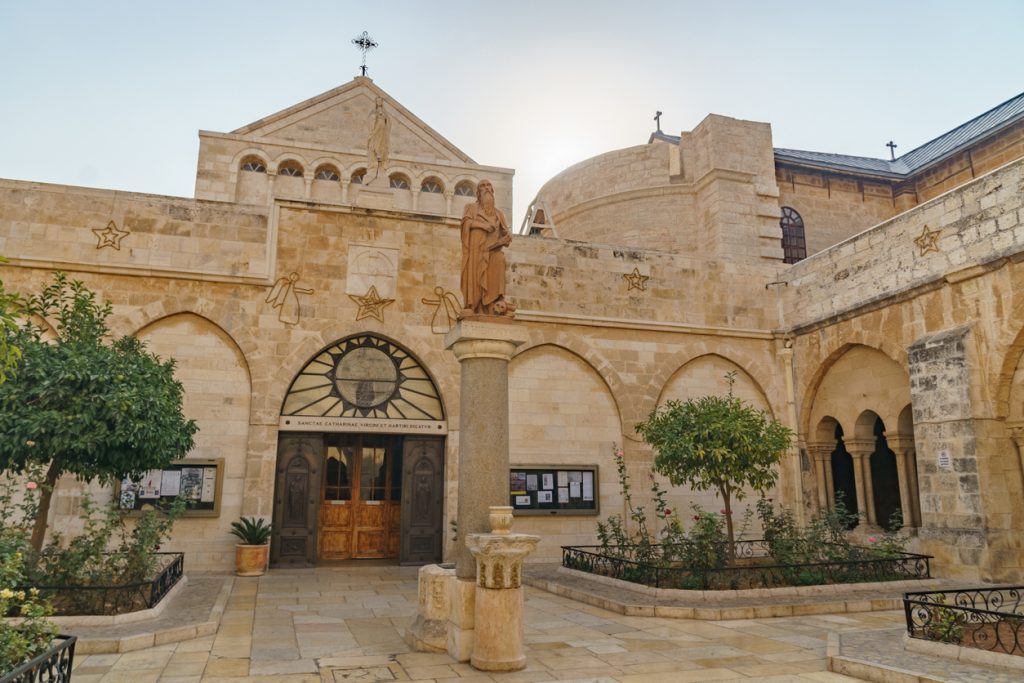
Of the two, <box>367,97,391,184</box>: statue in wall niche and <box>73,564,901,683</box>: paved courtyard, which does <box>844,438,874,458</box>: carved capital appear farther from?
<box>367,97,391,184</box>: statue in wall niche

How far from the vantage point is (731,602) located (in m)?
8.56

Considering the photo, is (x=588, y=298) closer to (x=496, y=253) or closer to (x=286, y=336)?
(x=286, y=336)

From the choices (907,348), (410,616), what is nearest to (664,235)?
(907,348)

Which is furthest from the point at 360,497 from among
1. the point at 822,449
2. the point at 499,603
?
the point at 822,449

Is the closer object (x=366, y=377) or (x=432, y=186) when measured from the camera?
(x=366, y=377)

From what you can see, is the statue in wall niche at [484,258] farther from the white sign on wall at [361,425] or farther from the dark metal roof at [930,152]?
the dark metal roof at [930,152]

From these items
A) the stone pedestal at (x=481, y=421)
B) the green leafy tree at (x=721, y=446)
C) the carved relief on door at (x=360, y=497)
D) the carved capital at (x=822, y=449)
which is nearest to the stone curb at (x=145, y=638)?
the stone pedestal at (x=481, y=421)

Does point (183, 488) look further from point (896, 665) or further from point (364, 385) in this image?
point (896, 665)

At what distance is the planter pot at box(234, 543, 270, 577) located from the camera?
36.5 ft

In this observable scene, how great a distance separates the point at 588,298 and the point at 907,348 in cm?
580

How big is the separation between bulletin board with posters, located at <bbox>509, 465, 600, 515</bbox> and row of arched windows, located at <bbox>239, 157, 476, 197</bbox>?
10.4 metres

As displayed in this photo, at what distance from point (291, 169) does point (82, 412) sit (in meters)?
15.3

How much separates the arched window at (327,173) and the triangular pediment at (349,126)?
0.73m

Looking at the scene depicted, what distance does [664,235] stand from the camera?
18.5 m
